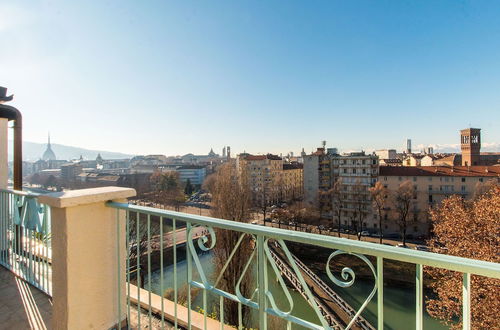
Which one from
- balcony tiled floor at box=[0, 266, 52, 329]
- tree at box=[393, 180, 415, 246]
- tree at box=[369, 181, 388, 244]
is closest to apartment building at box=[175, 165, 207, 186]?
tree at box=[369, 181, 388, 244]

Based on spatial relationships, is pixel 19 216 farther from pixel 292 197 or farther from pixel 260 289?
pixel 292 197

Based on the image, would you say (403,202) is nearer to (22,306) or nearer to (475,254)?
(475,254)

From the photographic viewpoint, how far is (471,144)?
39250 millimetres

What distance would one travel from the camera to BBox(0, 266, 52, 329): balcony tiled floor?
2.32 m

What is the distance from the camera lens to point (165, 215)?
1693 mm

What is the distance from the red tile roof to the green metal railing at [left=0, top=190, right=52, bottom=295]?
3334 centimetres

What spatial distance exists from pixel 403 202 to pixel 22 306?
31.2 meters

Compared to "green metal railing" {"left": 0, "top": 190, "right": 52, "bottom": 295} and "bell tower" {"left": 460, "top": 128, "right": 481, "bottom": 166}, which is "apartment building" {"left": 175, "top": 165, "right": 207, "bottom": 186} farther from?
"green metal railing" {"left": 0, "top": 190, "right": 52, "bottom": 295}

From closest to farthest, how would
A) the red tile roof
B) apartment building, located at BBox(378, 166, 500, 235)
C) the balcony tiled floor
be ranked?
the balcony tiled floor, apartment building, located at BBox(378, 166, 500, 235), the red tile roof

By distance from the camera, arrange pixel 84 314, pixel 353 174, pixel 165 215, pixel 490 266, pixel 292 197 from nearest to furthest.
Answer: pixel 490 266 < pixel 165 215 < pixel 84 314 < pixel 353 174 < pixel 292 197

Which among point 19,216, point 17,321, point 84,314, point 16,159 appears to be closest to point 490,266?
point 84,314

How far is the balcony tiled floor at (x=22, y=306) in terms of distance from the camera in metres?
2.32

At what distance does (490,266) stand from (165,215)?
1504mm

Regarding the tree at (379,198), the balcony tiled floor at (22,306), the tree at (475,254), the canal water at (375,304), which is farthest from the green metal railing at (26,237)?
the tree at (379,198)
